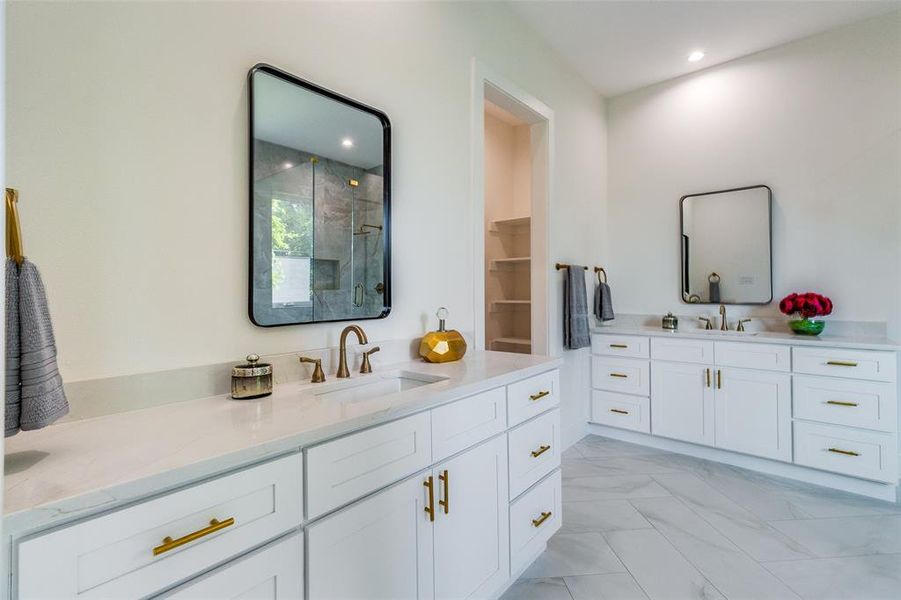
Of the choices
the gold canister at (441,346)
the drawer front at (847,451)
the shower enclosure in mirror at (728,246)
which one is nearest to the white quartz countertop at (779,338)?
the shower enclosure in mirror at (728,246)

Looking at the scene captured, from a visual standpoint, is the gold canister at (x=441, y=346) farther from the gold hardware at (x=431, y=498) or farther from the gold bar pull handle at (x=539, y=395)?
the gold hardware at (x=431, y=498)

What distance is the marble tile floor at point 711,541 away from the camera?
1.68 metres

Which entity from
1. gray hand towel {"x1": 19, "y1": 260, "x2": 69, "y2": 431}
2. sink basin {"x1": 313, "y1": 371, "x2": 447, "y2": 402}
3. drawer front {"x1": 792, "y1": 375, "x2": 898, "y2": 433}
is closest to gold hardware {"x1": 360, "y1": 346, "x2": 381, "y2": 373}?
sink basin {"x1": 313, "y1": 371, "x2": 447, "y2": 402}

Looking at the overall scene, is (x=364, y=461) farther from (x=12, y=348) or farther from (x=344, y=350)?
(x=12, y=348)

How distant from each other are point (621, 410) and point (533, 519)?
1880 millimetres

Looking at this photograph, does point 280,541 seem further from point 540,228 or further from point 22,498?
point 540,228

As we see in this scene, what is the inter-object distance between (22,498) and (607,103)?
432 cm

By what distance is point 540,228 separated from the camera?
2.96 m

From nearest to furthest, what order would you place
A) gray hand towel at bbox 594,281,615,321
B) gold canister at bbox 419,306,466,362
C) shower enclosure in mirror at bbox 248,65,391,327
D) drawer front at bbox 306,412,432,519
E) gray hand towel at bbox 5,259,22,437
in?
gray hand towel at bbox 5,259,22,437 → drawer front at bbox 306,412,432,519 → shower enclosure in mirror at bbox 248,65,391,327 → gold canister at bbox 419,306,466,362 → gray hand towel at bbox 594,281,615,321

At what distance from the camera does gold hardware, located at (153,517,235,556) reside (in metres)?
0.72

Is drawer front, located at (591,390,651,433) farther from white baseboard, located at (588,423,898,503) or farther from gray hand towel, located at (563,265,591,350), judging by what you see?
gray hand towel, located at (563,265,591,350)

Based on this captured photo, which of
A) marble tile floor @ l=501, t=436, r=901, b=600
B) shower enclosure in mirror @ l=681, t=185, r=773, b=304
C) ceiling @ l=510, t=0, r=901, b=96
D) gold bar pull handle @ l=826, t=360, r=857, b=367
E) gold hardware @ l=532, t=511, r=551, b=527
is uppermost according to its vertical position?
ceiling @ l=510, t=0, r=901, b=96

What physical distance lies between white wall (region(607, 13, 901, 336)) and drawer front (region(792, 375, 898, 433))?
1.74 ft

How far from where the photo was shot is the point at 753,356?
273 cm
